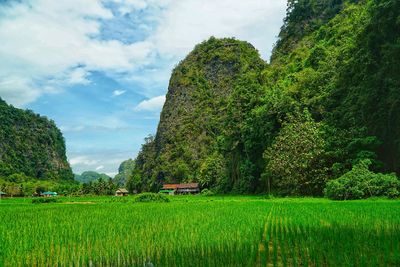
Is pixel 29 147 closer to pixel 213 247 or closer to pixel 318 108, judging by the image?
pixel 318 108

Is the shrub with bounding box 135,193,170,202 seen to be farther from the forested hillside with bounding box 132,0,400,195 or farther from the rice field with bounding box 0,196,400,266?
the rice field with bounding box 0,196,400,266

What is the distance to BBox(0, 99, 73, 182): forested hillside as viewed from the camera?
7825cm

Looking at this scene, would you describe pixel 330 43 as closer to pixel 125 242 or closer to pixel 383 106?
pixel 383 106

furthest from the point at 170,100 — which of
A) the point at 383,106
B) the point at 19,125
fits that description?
the point at 383,106

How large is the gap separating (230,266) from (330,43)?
30206 mm

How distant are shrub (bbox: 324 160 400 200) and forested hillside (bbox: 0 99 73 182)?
66.1 m

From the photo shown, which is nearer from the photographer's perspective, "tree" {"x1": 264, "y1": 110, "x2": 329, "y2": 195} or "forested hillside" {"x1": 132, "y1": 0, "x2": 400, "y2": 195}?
"forested hillside" {"x1": 132, "y1": 0, "x2": 400, "y2": 195}

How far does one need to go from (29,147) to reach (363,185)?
269 feet

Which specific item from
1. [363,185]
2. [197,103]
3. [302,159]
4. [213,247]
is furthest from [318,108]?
[197,103]

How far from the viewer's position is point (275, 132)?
2794 centimetres

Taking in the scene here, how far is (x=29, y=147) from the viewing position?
84.3 metres

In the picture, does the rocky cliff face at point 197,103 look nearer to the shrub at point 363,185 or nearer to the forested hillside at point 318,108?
the forested hillside at point 318,108

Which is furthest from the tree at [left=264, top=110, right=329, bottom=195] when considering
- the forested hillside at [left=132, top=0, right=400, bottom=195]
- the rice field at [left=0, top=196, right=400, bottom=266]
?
the rice field at [left=0, top=196, right=400, bottom=266]

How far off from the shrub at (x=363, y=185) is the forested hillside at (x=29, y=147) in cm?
6606
